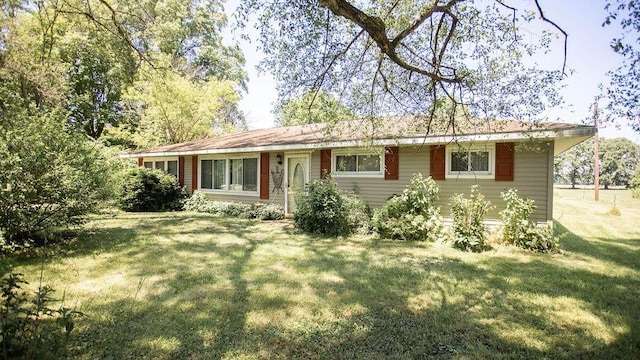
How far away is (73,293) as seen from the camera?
3920 mm

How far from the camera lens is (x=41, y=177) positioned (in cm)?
534

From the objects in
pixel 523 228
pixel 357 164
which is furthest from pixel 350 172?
pixel 523 228

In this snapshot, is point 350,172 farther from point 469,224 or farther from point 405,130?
point 469,224

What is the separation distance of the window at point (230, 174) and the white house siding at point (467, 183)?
11.9 ft

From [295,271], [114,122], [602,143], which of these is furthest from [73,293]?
[602,143]

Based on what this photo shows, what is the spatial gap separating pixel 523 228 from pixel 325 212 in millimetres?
4261

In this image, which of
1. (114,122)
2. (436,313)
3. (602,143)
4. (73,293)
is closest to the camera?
(436,313)

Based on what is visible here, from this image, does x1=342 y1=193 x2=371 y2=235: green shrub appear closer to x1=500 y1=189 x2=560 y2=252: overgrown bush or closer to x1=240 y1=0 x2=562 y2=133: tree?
x1=240 y1=0 x2=562 y2=133: tree

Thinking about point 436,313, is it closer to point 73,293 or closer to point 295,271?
point 295,271

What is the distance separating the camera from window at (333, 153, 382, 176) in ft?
30.4

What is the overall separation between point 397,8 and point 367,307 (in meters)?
5.55

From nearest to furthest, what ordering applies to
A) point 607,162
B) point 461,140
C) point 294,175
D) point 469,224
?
point 469,224
point 461,140
point 294,175
point 607,162

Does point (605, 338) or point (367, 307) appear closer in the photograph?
point (605, 338)

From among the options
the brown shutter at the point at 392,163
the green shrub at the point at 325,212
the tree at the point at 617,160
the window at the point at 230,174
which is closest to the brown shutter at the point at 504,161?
the brown shutter at the point at 392,163
